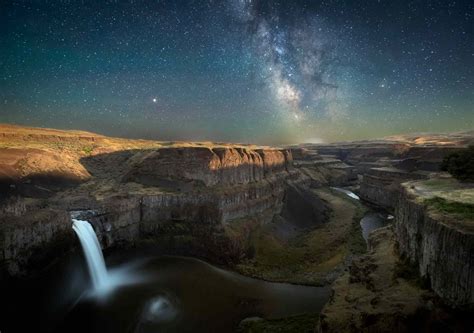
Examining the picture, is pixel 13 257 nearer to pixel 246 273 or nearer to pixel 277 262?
pixel 246 273

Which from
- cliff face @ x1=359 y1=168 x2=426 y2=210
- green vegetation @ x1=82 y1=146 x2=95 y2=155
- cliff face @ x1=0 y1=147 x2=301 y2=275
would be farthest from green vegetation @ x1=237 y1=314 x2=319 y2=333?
cliff face @ x1=359 y1=168 x2=426 y2=210

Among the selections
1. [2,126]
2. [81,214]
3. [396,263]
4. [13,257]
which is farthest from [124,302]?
[2,126]

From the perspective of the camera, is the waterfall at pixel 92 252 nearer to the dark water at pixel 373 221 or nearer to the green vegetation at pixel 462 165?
the green vegetation at pixel 462 165

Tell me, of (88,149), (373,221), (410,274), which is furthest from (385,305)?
(88,149)

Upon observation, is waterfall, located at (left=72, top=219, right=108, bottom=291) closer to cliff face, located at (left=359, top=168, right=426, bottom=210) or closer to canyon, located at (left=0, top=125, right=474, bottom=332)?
canyon, located at (left=0, top=125, right=474, bottom=332)

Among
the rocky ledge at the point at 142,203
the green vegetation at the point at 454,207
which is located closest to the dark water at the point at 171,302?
the rocky ledge at the point at 142,203

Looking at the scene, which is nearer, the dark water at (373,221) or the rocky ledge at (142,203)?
the rocky ledge at (142,203)
